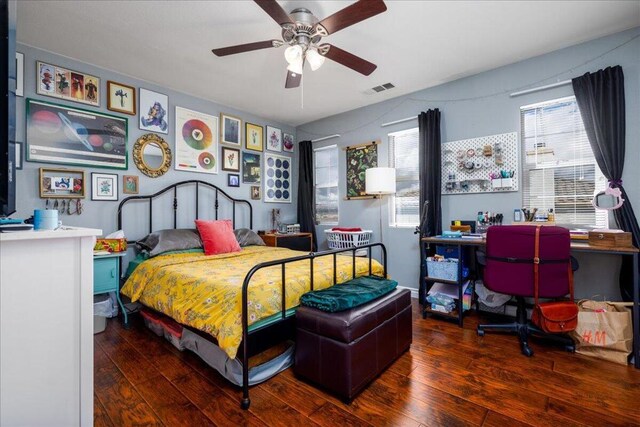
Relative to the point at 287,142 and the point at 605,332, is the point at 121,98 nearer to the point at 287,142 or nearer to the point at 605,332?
the point at 287,142

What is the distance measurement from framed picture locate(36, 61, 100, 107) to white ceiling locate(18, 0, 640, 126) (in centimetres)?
17

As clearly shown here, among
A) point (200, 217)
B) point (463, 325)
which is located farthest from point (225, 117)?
point (463, 325)

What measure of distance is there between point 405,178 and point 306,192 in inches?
63.8

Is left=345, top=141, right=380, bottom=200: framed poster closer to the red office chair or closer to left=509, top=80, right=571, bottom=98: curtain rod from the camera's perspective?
left=509, top=80, right=571, bottom=98: curtain rod

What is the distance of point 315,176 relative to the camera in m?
4.79

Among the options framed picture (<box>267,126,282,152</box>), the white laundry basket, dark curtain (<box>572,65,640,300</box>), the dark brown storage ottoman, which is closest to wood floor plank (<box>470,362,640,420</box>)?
the dark brown storage ottoman

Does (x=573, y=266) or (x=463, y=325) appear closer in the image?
(x=573, y=266)

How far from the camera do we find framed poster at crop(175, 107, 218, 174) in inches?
141

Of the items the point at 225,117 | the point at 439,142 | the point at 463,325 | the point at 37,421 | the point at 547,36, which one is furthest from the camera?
the point at 225,117

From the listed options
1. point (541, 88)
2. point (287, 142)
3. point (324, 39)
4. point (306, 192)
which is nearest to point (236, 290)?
point (324, 39)

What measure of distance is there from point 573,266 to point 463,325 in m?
1.04

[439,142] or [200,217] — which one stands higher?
[439,142]

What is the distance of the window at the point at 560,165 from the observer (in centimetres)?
260

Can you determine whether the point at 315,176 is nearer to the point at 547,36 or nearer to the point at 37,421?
the point at 547,36
